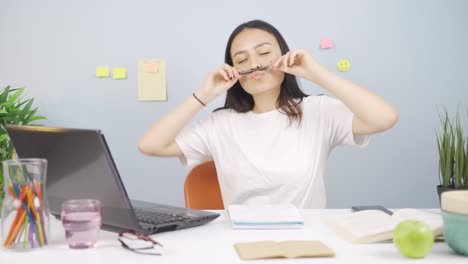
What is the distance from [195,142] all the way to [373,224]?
89 centimetres

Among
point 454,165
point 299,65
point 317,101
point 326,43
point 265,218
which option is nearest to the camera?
point 265,218

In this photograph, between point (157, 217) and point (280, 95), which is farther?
point (280, 95)

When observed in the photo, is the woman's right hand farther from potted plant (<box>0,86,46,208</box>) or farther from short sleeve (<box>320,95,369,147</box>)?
potted plant (<box>0,86,46,208</box>)

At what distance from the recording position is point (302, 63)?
1.72m

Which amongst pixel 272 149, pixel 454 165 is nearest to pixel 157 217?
pixel 272 149

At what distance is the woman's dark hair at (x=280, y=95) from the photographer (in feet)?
6.07

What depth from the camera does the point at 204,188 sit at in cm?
190

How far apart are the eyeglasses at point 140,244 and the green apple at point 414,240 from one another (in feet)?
1.49

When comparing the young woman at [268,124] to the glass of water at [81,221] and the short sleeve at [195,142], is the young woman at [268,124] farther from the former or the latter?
the glass of water at [81,221]

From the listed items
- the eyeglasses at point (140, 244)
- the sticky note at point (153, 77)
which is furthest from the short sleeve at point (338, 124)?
the sticky note at point (153, 77)

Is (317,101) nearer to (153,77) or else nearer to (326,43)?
(326,43)

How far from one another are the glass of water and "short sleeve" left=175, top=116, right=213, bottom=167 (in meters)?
0.84

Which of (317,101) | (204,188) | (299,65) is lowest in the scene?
(204,188)

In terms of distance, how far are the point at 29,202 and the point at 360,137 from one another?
1.14 m
